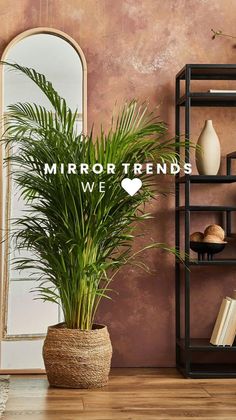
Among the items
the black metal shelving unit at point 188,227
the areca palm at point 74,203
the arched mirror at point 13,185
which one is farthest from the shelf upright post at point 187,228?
the arched mirror at point 13,185

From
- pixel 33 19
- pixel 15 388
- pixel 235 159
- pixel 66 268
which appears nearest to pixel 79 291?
pixel 66 268

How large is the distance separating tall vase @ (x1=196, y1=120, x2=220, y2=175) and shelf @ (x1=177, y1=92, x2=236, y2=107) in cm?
17

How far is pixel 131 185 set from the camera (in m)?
4.20

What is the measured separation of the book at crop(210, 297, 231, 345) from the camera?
176 inches

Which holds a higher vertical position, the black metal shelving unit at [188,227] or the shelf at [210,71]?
the shelf at [210,71]

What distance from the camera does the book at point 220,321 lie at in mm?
4465

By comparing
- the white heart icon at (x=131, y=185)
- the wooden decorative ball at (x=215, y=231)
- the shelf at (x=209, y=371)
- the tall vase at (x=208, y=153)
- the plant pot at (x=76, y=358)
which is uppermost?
the tall vase at (x=208, y=153)

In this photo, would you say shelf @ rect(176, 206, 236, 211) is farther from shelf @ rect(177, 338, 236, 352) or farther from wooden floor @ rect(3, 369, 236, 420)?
wooden floor @ rect(3, 369, 236, 420)

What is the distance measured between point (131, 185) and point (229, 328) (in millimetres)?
1001

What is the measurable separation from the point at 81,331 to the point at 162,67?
1.66 metres

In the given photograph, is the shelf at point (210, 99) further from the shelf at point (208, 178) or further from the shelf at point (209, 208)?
the shelf at point (209, 208)

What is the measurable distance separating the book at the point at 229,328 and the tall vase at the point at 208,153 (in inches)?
29.3

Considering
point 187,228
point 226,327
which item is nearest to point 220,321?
point 226,327

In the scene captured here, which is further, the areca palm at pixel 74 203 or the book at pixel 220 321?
the book at pixel 220 321
